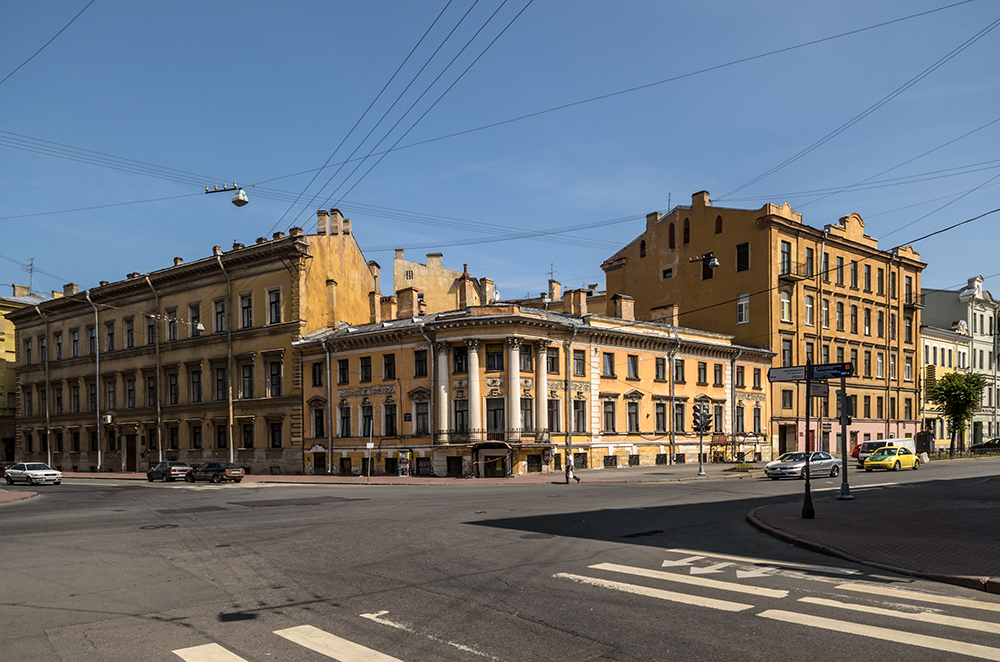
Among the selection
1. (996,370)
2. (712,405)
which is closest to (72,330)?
(712,405)

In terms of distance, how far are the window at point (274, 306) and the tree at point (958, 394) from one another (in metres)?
56.3

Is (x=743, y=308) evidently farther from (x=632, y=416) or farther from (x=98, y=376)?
(x=98, y=376)

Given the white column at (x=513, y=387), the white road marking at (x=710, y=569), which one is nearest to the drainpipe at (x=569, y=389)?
the white column at (x=513, y=387)

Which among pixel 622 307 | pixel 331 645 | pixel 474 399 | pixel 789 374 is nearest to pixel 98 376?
pixel 474 399

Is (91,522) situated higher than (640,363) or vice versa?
(640,363)

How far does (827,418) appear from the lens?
58.7m

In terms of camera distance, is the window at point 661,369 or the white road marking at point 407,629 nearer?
the white road marking at point 407,629

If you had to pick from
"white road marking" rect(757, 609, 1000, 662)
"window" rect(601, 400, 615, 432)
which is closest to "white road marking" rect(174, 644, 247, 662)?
"white road marking" rect(757, 609, 1000, 662)

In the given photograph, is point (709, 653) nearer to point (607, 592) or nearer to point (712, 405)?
point (607, 592)

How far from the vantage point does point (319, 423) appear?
4888 cm

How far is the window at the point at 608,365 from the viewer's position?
46562mm

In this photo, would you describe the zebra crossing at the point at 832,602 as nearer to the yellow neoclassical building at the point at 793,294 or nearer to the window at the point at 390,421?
the window at the point at 390,421

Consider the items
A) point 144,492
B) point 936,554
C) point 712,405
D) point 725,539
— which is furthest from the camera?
point 712,405

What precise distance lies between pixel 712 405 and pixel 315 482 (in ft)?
91.1
